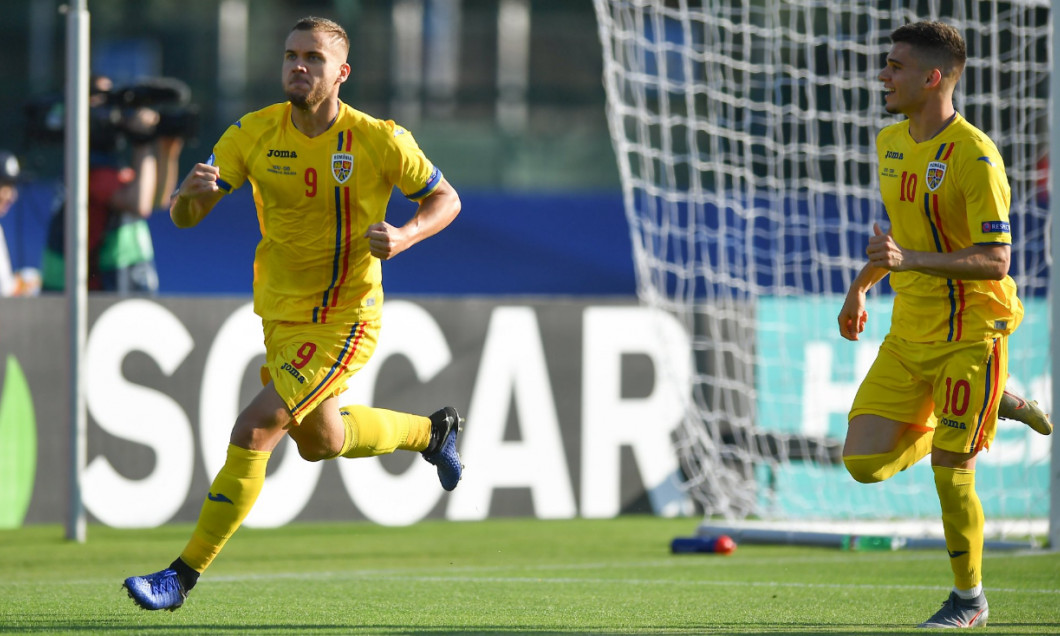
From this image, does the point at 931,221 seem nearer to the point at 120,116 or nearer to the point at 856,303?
the point at 856,303

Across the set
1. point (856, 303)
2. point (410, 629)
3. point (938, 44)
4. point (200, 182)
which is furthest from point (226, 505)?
point (938, 44)

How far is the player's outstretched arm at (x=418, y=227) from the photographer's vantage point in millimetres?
5301

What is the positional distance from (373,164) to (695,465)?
206 inches

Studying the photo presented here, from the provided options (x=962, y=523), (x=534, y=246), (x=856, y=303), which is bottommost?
(x=962, y=523)

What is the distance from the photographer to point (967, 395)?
18.3 feet

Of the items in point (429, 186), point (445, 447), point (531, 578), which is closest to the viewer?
point (429, 186)

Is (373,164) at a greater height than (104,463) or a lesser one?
greater

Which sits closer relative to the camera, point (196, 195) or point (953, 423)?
point (196, 195)

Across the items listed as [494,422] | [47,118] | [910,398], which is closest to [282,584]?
[910,398]

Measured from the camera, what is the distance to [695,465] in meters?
10.5

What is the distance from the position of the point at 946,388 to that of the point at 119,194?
6.62m

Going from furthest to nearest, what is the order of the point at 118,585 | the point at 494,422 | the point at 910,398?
the point at 494,422 < the point at 118,585 < the point at 910,398

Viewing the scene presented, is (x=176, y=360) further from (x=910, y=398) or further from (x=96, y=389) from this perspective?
(x=910, y=398)

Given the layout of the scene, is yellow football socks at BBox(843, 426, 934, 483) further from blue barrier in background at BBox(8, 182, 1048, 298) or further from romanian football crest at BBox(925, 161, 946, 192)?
blue barrier in background at BBox(8, 182, 1048, 298)
